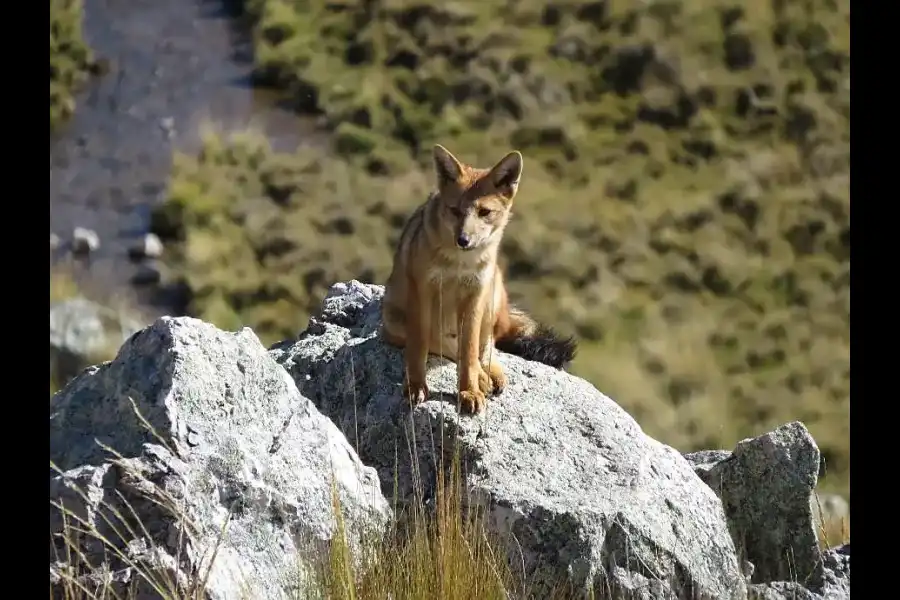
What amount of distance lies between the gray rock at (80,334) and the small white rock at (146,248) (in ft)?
14.3

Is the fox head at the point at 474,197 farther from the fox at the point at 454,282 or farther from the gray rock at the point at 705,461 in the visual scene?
the gray rock at the point at 705,461

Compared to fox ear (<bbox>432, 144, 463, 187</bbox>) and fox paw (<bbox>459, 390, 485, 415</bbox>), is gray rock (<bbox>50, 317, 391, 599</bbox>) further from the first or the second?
fox ear (<bbox>432, 144, 463, 187</bbox>)

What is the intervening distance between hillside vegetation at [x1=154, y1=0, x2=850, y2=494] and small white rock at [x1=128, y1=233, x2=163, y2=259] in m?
0.60

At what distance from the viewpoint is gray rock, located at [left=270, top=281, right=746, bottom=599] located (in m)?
5.34

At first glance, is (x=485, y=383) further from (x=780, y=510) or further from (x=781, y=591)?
(x=781, y=591)

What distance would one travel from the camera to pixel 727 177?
104 ft

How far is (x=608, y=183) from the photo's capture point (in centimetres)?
3203

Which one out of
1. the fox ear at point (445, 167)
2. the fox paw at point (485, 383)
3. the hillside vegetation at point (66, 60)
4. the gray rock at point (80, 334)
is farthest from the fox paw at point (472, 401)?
the hillside vegetation at point (66, 60)

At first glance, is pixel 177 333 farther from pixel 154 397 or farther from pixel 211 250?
pixel 211 250

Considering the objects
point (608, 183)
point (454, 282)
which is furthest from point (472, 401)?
point (608, 183)

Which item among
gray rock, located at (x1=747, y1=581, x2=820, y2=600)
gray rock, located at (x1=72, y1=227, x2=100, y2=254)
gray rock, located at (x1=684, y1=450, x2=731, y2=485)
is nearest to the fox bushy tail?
gray rock, located at (x1=684, y1=450, x2=731, y2=485)
